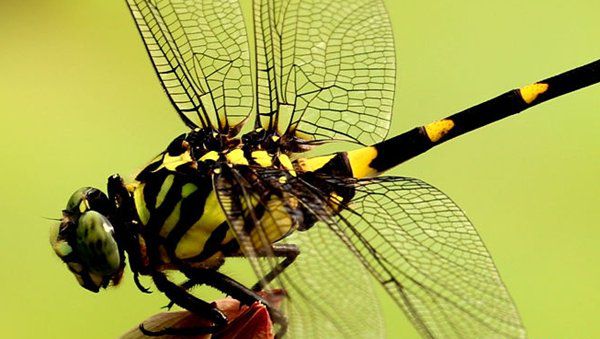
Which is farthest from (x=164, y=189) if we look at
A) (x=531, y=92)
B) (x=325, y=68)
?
(x=531, y=92)

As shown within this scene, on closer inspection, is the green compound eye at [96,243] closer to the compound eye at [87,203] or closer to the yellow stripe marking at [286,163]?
the compound eye at [87,203]

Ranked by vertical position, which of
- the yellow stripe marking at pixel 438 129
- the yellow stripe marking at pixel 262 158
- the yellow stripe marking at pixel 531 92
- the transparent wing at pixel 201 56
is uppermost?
the transparent wing at pixel 201 56

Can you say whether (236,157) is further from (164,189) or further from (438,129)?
(438,129)

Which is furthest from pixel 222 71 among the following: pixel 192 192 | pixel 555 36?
pixel 555 36

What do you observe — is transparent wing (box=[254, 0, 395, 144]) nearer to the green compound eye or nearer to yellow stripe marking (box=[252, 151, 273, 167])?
yellow stripe marking (box=[252, 151, 273, 167])

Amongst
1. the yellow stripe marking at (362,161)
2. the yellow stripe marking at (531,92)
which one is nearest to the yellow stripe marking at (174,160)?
the yellow stripe marking at (362,161)

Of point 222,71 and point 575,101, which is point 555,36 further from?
point 222,71

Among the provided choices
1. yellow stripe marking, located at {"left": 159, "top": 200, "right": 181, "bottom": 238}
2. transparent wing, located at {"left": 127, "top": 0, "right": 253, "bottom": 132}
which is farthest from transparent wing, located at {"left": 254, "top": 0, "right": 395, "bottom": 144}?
yellow stripe marking, located at {"left": 159, "top": 200, "right": 181, "bottom": 238}
